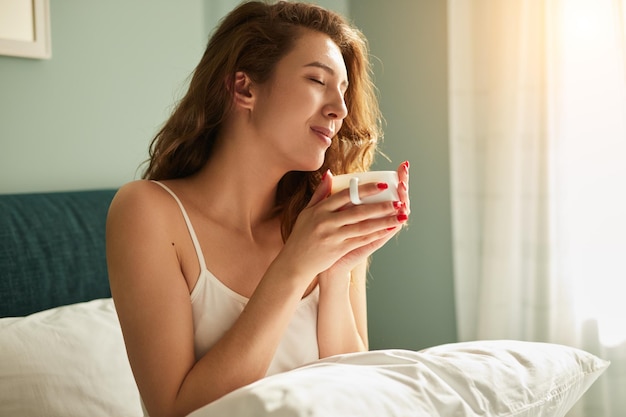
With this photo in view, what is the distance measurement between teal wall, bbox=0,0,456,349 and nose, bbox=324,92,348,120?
3.67 ft

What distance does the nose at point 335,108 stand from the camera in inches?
63.3

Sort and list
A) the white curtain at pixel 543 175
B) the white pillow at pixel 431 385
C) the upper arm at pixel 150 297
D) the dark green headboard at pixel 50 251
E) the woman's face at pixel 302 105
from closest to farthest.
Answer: the white pillow at pixel 431 385, the upper arm at pixel 150 297, the woman's face at pixel 302 105, the dark green headboard at pixel 50 251, the white curtain at pixel 543 175

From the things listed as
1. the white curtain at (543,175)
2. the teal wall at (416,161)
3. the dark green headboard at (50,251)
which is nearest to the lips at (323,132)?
the dark green headboard at (50,251)

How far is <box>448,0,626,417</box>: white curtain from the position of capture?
261 centimetres

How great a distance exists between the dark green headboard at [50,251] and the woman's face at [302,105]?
818 mm

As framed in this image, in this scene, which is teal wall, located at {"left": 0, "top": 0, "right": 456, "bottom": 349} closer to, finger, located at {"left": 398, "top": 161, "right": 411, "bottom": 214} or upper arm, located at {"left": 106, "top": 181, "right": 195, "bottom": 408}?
upper arm, located at {"left": 106, "top": 181, "right": 195, "bottom": 408}

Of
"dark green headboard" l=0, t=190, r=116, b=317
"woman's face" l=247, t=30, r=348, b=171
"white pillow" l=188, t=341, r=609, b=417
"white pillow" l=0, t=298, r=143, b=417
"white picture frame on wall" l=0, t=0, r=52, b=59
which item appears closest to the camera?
"white pillow" l=188, t=341, r=609, b=417

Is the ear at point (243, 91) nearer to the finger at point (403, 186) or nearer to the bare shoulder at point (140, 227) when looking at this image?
the bare shoulder at point (140, 227)

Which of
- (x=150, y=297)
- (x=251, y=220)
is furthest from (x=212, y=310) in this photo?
(x=251, y=220)

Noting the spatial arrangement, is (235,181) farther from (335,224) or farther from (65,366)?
(65,366)

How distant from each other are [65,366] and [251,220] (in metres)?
0.57

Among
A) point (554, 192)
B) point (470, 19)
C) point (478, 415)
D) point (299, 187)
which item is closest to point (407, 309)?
point (554, 192)

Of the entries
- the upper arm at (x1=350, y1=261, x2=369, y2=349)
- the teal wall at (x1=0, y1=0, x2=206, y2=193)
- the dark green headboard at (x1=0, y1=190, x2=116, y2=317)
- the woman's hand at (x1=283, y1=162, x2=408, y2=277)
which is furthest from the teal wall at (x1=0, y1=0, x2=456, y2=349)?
the woman's hand at (x1=283, y1=162, x2=408, y2=277)

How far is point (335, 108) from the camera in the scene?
161 centimetres
